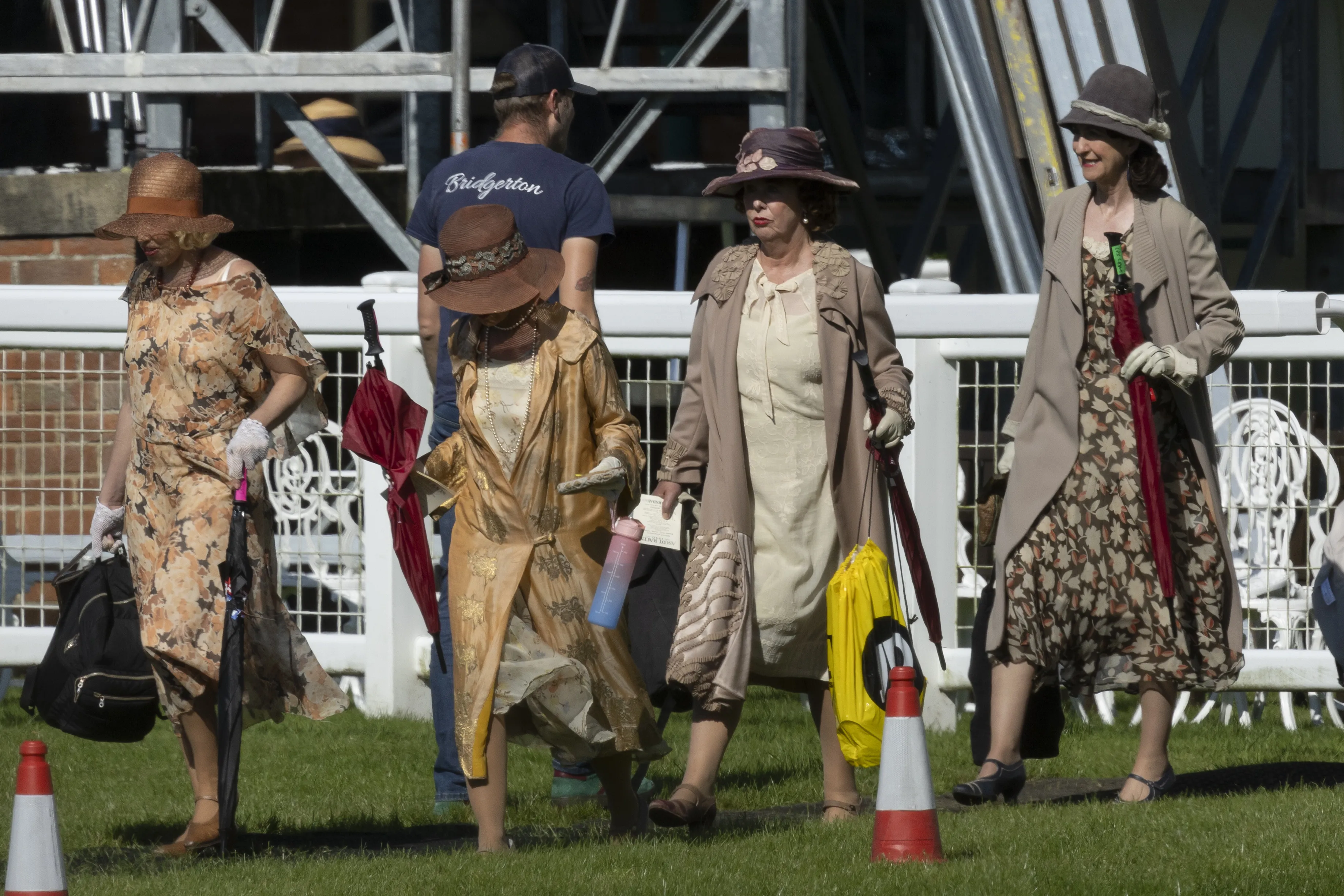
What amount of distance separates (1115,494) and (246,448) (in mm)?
2274

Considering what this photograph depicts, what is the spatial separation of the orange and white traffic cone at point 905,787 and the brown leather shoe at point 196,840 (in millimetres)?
1779

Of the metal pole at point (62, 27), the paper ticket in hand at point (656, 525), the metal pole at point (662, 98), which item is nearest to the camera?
the paper ticket in hand at point (656, 525)

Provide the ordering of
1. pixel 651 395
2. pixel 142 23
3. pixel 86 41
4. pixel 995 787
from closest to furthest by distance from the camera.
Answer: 1. pixel 995 787
2. pixel 651 395
3. pixel 142 23
4. pixel 86 41

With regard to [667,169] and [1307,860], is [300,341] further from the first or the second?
[667,169]

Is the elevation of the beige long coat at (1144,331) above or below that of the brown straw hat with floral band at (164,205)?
below

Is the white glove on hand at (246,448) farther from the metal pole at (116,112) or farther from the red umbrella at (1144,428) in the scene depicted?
the metal pole at (116,112)

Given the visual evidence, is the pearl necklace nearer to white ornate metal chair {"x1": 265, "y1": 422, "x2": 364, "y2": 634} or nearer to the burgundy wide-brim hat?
the burgundy wide-brim hat

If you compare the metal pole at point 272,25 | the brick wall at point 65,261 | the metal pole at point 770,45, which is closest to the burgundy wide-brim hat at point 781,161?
the metal pole at point 770,45

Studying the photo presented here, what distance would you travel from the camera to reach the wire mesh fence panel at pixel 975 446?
24.3 ft

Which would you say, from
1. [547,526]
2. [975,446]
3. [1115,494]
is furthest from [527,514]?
[975,446]

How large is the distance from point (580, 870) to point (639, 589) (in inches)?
56.5

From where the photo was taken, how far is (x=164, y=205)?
5.61 meters

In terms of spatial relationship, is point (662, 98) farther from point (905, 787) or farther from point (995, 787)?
point (905, 787)

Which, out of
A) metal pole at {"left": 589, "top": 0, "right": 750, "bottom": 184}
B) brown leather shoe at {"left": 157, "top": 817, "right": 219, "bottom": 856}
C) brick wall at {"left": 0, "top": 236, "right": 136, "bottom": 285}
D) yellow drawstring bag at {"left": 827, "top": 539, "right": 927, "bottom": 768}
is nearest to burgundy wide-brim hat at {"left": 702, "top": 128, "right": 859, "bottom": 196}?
yellow drawstring bag at {"left": 827, "top": 539, "right": 927, "bottom": 768}
